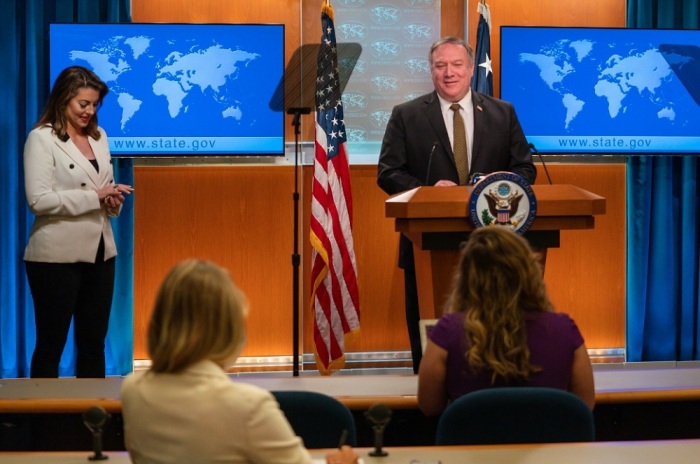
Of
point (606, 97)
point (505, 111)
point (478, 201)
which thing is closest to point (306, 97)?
point (505, 111)

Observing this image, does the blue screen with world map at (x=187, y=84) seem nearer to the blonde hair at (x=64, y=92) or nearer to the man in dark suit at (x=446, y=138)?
the blonde hair at (x=64, y=92)

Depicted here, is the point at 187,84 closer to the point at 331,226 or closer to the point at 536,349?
the point at 331,226

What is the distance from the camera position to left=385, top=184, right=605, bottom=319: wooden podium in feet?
12.2

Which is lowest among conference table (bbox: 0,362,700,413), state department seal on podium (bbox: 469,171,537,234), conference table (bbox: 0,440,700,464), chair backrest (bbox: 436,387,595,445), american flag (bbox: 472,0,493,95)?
conference table (bbox: 0,362,700,413)

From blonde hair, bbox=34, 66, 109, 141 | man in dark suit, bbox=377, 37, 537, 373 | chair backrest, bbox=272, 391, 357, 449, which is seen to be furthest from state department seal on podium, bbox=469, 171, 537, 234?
blonde hair, bbox=34, 66, 109, 141

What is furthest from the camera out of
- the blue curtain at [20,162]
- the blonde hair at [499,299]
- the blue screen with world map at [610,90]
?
the blue screen with world map at [610,90]

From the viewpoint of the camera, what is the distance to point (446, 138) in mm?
4672

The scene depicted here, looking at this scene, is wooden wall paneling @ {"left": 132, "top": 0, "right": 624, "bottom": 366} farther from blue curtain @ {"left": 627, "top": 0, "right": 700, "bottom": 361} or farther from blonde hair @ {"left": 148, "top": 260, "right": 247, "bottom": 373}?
blonde hair @ {"left": 148, "top": 260, "right": 247, "bottom": 373}

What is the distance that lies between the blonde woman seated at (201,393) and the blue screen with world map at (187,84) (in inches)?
158

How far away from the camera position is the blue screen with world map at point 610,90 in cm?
612

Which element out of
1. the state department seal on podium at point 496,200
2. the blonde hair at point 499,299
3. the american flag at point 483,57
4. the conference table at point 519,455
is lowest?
the conference table at point 519,455

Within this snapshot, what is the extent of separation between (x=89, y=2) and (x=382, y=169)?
7.92 feet

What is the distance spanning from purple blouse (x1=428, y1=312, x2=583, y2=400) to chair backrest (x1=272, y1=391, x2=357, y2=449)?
371 mm

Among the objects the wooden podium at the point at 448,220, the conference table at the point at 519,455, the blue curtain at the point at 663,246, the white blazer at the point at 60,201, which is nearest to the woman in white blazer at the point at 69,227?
the white blazer at the point at 60,201
